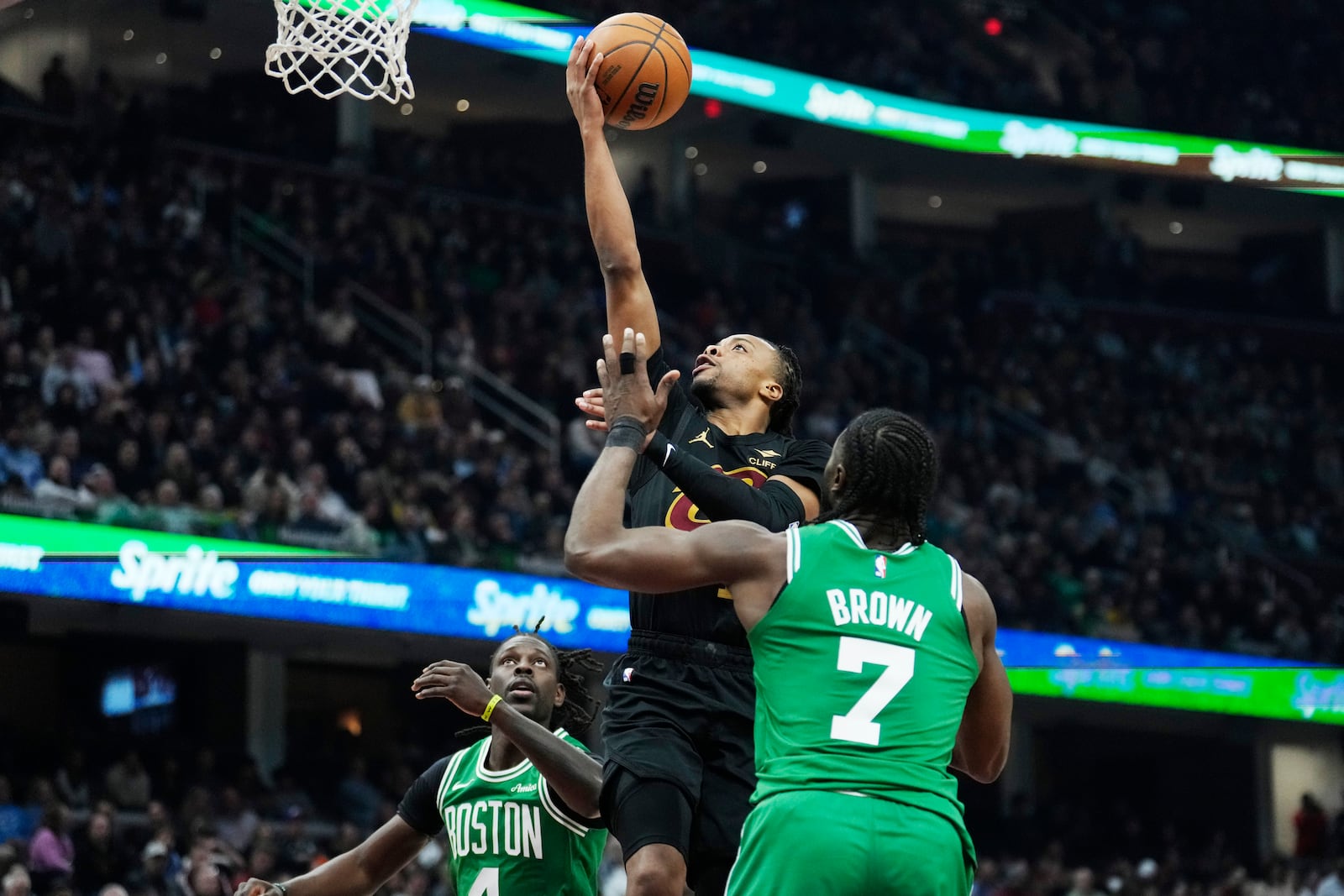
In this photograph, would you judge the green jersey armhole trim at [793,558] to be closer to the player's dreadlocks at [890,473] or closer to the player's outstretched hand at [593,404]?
the player's dreadlocks at [890,473]

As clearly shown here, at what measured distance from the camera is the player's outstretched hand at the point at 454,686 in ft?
17.8

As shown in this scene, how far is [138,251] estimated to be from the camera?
19.9 m

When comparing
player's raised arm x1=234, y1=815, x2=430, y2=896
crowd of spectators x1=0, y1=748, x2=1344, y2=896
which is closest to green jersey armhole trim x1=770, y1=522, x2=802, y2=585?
player's raised arm x1=234, y1=815, x2=430, y2=896

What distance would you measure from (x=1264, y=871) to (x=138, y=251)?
1529 centimetres

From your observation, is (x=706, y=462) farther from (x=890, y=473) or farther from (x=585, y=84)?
(x=890, y=473)

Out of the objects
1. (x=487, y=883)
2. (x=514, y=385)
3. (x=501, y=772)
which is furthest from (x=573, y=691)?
(x=514, y=385)

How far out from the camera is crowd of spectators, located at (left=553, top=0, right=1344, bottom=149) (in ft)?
93.0

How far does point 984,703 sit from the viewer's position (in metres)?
4.54

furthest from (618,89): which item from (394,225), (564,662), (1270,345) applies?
(1270,345)

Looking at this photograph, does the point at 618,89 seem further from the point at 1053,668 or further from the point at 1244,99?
the point at 1244,99

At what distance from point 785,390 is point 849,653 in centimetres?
198

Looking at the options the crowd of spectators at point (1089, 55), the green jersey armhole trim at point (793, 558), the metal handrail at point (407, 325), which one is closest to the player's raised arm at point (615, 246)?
the green jersey armhole trim at point (793, 558)

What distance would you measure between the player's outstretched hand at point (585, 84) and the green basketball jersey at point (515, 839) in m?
2.02

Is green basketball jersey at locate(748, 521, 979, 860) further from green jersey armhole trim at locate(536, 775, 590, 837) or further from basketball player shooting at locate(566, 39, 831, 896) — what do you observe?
green jersey armhole trim at locate(536, 775, 590, 837)
